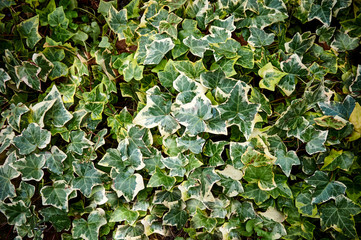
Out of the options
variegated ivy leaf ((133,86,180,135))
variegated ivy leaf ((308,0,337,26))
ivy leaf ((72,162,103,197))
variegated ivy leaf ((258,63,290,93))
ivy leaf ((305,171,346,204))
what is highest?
variegated ivy leaf ((308,0,337,26))

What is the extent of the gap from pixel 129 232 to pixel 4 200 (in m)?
0.75

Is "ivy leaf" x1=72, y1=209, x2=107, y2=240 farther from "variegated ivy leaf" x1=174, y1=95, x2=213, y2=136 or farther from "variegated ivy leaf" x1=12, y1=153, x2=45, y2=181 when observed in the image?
"variegated ivy leaf" x1=174, y1=95, x2=213, y2=136

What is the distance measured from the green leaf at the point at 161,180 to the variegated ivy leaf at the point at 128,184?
6 cm

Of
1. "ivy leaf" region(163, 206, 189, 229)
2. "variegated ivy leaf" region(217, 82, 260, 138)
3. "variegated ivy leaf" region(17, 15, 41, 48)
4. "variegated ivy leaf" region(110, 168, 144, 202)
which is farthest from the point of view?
"variegated ivy leaf" region(17, 15, 41, 48)

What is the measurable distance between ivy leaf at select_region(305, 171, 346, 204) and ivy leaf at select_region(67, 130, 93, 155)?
120 cm

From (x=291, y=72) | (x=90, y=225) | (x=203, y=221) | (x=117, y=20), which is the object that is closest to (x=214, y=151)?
(x=203, y=221)

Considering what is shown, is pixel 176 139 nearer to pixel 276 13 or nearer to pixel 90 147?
pixel 90 147

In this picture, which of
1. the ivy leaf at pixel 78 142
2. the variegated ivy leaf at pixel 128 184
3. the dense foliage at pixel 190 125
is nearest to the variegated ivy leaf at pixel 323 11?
the dense foliage at pixel 190 125

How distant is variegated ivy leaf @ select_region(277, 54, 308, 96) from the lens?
138 centimetres

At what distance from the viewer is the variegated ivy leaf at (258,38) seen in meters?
1.47

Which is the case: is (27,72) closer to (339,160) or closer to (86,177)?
(86,177)

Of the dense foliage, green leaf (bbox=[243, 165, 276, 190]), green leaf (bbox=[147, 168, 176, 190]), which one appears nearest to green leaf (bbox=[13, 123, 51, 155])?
the dense foliage

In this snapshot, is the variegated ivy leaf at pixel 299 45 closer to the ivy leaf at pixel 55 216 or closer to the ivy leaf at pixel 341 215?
the ivy leaf at pixel 341 215

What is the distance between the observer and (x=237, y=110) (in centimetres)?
133
